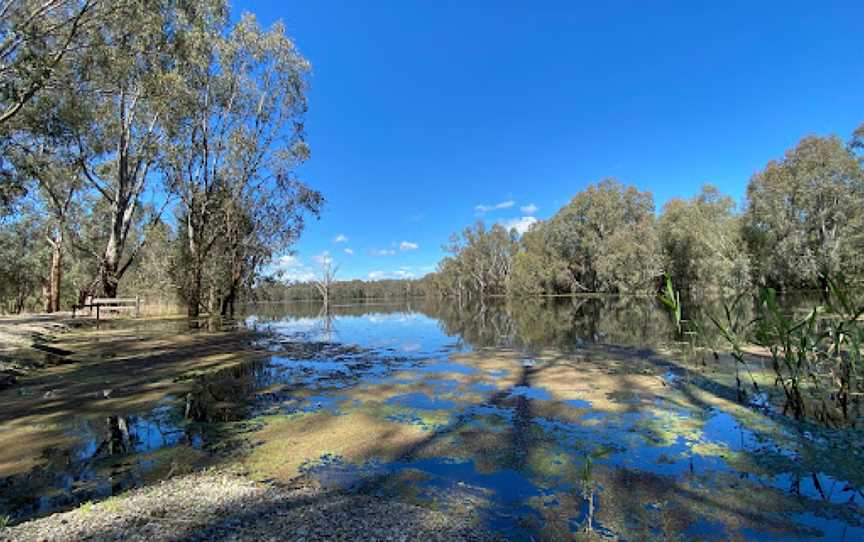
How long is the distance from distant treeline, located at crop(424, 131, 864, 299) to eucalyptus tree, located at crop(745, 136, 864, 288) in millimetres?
86

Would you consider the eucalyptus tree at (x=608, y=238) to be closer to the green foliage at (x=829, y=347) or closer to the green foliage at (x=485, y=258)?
the green foliage at (x=485, y=258)

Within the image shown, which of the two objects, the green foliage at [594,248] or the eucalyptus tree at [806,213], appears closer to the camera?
the eucalyptus tree at [806,213]

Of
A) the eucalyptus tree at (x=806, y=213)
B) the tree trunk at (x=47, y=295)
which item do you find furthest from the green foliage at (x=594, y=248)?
the tree trunk at (x=47, y=295)

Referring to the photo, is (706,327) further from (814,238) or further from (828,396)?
(814,238)

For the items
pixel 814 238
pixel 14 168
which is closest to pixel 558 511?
pixel 14 168

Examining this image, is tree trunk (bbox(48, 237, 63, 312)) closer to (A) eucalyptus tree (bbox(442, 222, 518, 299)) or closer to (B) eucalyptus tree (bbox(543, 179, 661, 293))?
(B) eucalyptus tree (bbox(543, 179, 661, 293))

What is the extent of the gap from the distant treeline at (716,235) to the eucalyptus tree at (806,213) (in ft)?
0.28

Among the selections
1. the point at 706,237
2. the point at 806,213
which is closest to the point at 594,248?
the point at 706,237

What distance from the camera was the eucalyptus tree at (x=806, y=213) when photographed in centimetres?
3488

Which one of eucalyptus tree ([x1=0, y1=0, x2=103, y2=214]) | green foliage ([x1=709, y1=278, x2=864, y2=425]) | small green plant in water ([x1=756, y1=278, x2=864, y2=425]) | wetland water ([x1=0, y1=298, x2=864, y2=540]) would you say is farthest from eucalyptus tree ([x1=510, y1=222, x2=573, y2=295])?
small green plant in water ([x1=756, y1=278, x2=864, y2=425])

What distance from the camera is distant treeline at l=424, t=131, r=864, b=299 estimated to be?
3612cm

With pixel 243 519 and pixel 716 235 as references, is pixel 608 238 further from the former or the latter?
pixel 243 519

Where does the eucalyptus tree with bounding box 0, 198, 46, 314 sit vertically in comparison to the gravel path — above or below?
above

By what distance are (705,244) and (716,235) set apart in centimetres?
128
